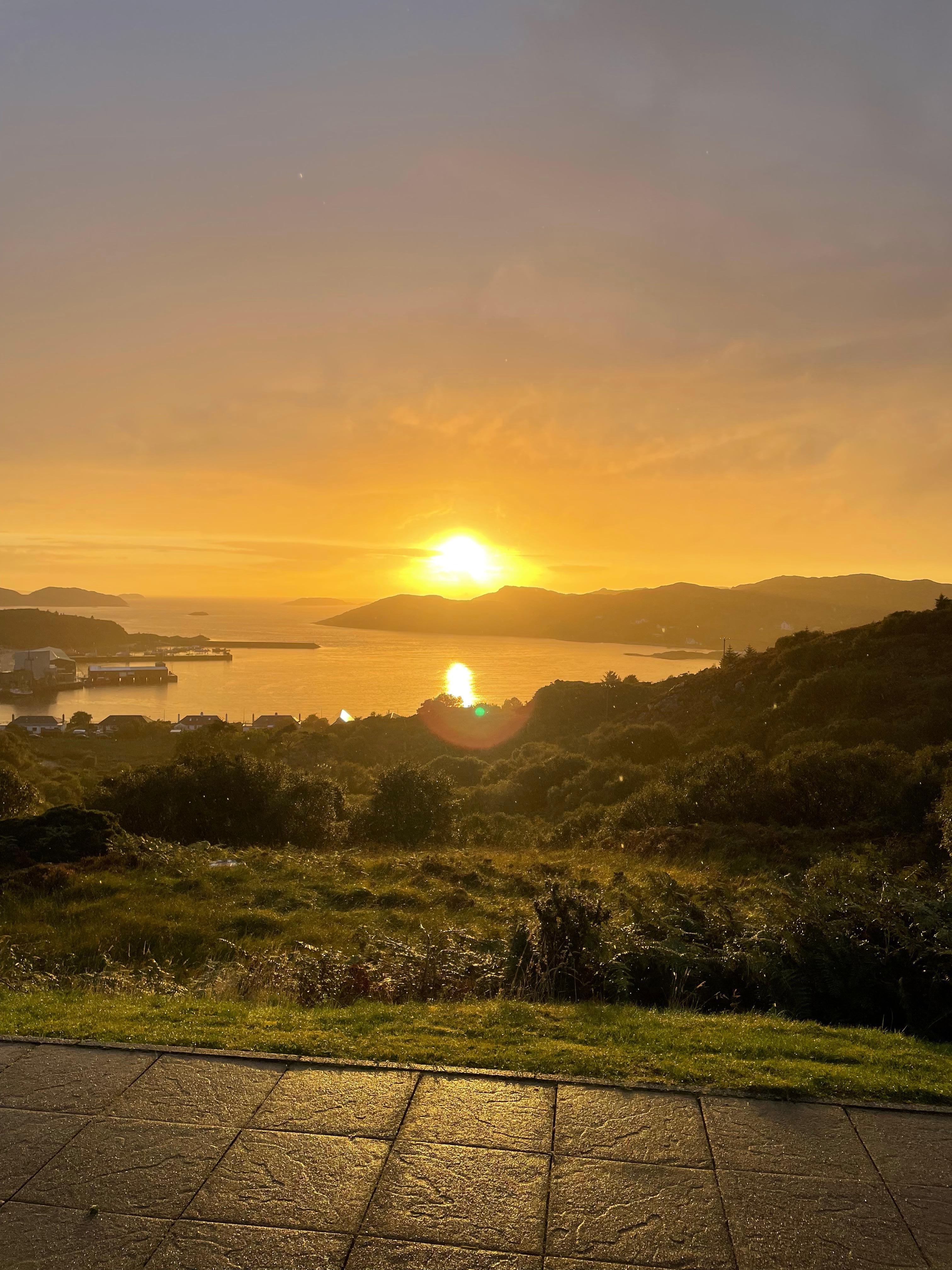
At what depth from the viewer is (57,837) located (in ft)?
51.7

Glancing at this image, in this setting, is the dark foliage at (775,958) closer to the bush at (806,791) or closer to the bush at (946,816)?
the bush at (946,816)

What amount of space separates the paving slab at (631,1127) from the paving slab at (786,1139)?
104 mm

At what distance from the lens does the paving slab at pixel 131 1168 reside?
11.6 ft

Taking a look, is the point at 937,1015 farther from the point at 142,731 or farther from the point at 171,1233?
the point at 142,731

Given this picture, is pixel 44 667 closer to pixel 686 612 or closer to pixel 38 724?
pixel 38 724

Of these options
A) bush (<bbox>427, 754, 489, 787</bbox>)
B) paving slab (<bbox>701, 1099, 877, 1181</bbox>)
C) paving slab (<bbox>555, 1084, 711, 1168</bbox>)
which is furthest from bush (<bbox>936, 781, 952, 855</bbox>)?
bush (<bbox>427, 754, 489, 787</bbox>)

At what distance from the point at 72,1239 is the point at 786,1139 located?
11.1ft

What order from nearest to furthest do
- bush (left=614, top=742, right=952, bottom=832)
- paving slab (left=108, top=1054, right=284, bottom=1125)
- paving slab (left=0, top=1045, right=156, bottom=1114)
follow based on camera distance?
paving slab (left=108, top=1054, right=284, bottom=1125) < paving slab (left=0, top=1045, right=156, bottom=1114) < bush (left=614, top=742, right=952, bottom=832)

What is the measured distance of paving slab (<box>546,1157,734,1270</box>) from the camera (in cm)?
326

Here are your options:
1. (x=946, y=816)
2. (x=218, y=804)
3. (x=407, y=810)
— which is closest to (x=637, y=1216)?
(x=946, y=816)

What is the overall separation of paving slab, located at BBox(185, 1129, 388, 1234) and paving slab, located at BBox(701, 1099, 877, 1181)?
1.76m

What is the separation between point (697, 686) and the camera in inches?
1665

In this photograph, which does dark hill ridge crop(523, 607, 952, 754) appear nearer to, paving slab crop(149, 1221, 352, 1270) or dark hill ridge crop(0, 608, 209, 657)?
paving slab crop(149, 1221, 352, 1270)

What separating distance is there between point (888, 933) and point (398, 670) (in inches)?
4492
